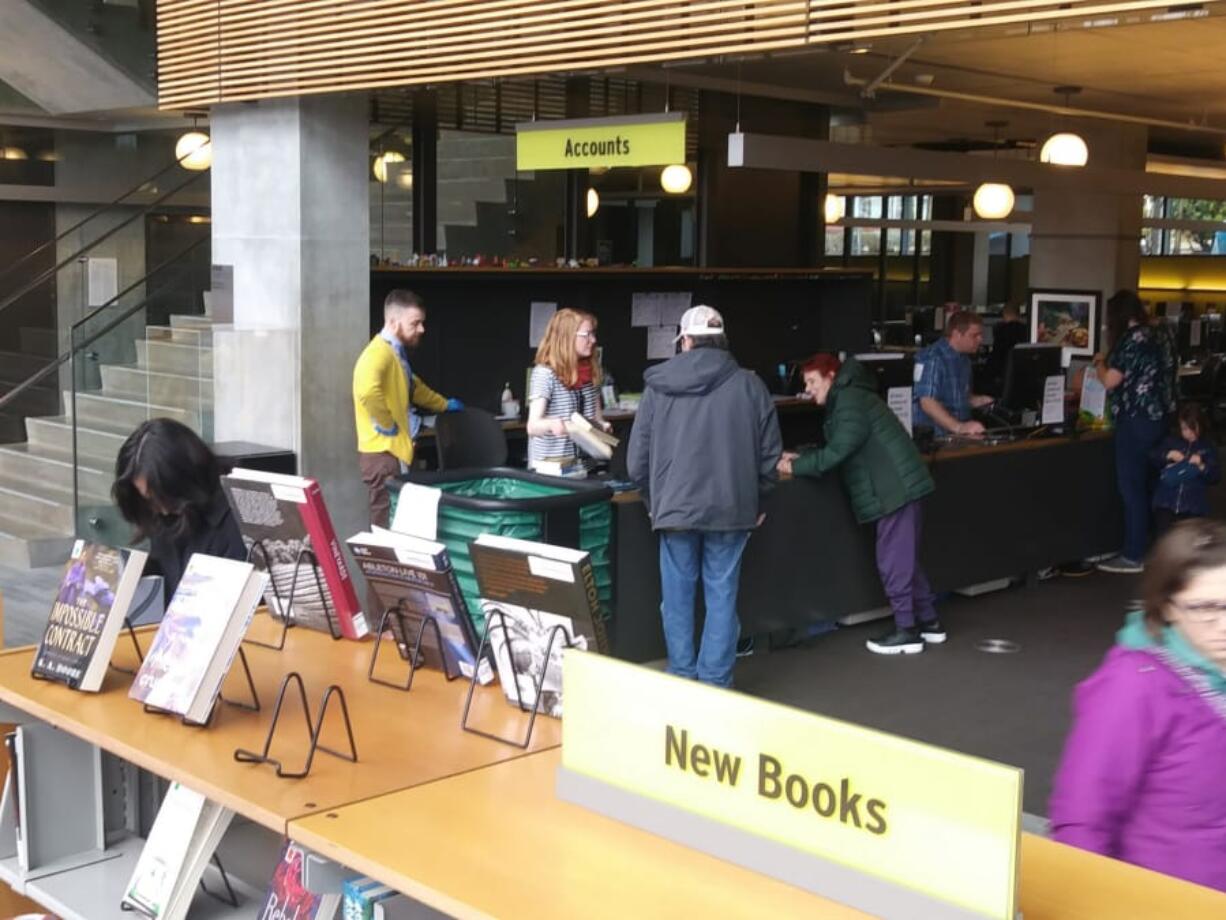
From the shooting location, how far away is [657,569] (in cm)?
675

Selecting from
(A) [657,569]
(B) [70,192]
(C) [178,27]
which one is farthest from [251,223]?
(B) [70,192]

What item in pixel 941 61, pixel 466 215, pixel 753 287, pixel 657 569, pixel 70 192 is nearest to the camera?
pixel 657 569

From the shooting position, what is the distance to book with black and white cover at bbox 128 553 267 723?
3182mm

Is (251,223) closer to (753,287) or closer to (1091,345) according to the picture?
(753,287)

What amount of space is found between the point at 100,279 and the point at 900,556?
26.7ft

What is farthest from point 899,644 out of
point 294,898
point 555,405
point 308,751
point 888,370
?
point 294,898

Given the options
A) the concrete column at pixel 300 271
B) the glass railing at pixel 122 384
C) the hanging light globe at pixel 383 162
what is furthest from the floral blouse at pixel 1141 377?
the glass railing at pixel 122 384

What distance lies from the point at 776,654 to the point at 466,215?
488cm

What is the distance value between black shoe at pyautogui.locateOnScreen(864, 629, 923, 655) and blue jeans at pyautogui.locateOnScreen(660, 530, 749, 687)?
4.44 feet

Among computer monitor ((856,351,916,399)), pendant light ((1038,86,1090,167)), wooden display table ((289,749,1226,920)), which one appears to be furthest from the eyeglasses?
pendant light ((1038,86,1090,167))

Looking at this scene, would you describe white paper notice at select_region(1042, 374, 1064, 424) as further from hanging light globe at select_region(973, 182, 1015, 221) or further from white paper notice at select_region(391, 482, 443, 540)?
white paper notice at select_region(391, 482, 443, 540)

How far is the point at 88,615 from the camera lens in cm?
354

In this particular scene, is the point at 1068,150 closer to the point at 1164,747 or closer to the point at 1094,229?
the point at 1094,229

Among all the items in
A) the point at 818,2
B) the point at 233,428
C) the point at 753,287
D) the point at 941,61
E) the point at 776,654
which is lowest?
the point at 776,654
